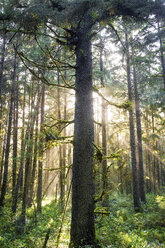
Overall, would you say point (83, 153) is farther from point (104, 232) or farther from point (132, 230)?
point (132, 230)

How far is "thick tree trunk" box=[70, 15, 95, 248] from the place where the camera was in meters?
4.17

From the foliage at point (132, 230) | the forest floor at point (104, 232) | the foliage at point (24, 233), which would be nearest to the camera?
the forest floor at point (104, 232)

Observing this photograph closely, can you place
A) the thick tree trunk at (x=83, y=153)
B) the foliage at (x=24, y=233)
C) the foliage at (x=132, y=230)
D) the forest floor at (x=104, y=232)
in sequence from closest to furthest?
the thick tree trunk at (x=83, y=153) < the forest floor at (x=104, y=232) < the foliage at (x=132, y=230) < the foliage at (x=24, y=233)

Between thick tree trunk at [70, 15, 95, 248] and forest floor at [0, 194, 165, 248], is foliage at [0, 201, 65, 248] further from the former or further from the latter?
thick tree trunk at [70, 15, 95, 248]

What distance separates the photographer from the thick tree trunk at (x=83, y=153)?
4172 mm

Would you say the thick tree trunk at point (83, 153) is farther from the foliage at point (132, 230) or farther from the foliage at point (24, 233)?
the foliage at point (24, 233)

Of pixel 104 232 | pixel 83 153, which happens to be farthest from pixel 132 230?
pixel 83 153

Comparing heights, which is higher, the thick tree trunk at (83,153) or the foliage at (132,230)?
the thick tree trunk at (83,153)

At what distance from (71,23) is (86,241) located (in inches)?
236

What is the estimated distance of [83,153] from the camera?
4.50 metres

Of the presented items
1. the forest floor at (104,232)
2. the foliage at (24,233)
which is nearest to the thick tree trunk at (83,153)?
the forest floor at (104,232)

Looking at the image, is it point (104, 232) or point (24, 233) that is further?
point (24, 233)

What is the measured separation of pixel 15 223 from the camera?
26.5 feet

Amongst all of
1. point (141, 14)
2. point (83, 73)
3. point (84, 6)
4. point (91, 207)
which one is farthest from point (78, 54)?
point (91, 207)
